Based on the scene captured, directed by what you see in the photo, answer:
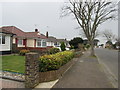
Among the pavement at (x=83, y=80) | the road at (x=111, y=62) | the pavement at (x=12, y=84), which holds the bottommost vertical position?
the road at (x=111, y=62)

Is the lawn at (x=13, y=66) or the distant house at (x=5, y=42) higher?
the distant house at (x=5, y=42)

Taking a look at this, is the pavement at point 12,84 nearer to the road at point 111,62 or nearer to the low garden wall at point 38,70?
the low garden wall at point 38,70

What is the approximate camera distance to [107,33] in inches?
2751

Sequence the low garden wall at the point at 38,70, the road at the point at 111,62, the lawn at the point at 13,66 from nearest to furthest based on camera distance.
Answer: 1. the low garden wall at the point at 38,70
2. the lawn at the point at 13,66
3. the road at the point at 111,62

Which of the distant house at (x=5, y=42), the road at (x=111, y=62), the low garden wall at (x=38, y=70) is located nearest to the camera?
the low garden wall at (x=38, y=70)

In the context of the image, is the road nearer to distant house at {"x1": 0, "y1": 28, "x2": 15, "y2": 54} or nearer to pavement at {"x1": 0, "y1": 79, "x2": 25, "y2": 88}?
pavement at {"x1": 0, "y1": 79, "x2": 25, "y2": 88}

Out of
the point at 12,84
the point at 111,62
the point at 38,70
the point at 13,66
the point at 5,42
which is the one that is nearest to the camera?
the point at 12,84

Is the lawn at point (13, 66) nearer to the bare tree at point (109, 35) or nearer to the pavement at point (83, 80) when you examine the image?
the pavement at point (83, 80)

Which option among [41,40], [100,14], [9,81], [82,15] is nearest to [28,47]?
[41,40]

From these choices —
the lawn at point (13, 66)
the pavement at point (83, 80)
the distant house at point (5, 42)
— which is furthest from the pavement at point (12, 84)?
the distant house at point (5, 42)

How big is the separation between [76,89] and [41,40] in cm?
2106

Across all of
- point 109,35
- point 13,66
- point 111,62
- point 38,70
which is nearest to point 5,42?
point 13,66

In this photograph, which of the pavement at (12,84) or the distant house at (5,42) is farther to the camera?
the distant house at (5,42)

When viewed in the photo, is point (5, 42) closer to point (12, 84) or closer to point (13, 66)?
point (13, 66)
